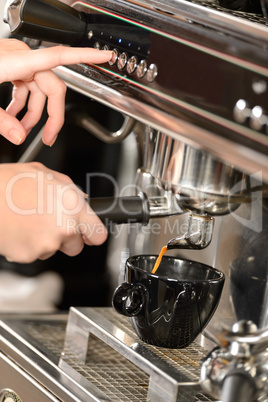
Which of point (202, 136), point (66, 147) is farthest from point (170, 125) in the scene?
point (66, 147)

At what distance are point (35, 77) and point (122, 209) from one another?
183 mm

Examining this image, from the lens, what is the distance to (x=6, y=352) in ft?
1.97

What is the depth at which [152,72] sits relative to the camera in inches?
18.7

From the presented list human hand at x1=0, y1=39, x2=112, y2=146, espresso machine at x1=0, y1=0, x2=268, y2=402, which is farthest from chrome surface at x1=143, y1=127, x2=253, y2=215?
human hand at x1=0, y1=39, x2=112, y2=146

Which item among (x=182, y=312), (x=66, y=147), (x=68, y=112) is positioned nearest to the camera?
(x=182, y=312)

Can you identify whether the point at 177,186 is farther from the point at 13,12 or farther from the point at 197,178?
the point at 13,12

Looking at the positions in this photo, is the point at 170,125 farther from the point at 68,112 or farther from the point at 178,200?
the point at 68,112

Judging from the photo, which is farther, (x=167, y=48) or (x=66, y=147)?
(x=66, y=147)

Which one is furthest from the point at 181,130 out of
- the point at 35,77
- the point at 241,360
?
the point at 35,77

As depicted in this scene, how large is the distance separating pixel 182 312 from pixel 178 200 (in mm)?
95

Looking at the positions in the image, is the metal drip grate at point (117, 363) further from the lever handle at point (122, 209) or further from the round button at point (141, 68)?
the round button at point (141, 68)

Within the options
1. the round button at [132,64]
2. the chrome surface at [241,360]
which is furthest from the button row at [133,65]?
the chrome surface at [241,360]

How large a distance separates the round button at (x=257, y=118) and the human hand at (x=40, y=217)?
214 millimetres

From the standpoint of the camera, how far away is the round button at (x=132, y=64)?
1.65ft
